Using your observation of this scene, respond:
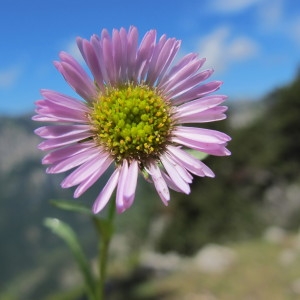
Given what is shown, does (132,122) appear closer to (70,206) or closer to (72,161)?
(70,206)


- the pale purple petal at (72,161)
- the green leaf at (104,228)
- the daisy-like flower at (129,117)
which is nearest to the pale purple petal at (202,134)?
the daisy-like flower at (129,117)

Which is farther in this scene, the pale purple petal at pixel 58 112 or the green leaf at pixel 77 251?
the green leaf at pixel 77 251

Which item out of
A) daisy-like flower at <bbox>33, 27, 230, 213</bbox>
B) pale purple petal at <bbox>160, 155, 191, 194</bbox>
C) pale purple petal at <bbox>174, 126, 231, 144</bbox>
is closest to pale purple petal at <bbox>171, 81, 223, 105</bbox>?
daisy-like flower at <bbox>33, 27, 230, 213</bbox>

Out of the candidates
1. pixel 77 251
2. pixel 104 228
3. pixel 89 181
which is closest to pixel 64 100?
pixel 89 181

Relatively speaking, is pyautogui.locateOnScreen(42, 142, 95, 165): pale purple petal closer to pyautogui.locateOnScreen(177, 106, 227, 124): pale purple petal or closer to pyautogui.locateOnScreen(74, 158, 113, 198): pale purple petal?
pyautogui.locateOnScreen(74, 158, 113, 198): pale purple petal

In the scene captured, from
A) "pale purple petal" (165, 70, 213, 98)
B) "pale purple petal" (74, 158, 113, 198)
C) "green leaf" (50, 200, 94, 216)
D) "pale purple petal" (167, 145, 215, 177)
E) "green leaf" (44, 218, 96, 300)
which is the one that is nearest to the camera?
"pale purple petal" (74, 158, 113, 198)

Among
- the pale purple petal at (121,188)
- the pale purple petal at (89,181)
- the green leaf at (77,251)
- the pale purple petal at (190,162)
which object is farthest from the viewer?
the green leaf at (77,251)

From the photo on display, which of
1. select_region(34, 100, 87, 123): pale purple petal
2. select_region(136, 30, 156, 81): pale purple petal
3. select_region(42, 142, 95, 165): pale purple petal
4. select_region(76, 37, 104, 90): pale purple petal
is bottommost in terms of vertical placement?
select_region(42, 142, 95, 165): pale purple petal

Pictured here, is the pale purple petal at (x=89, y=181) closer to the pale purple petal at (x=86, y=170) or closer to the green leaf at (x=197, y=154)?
the pale purple petal at (x=86, y=170)
